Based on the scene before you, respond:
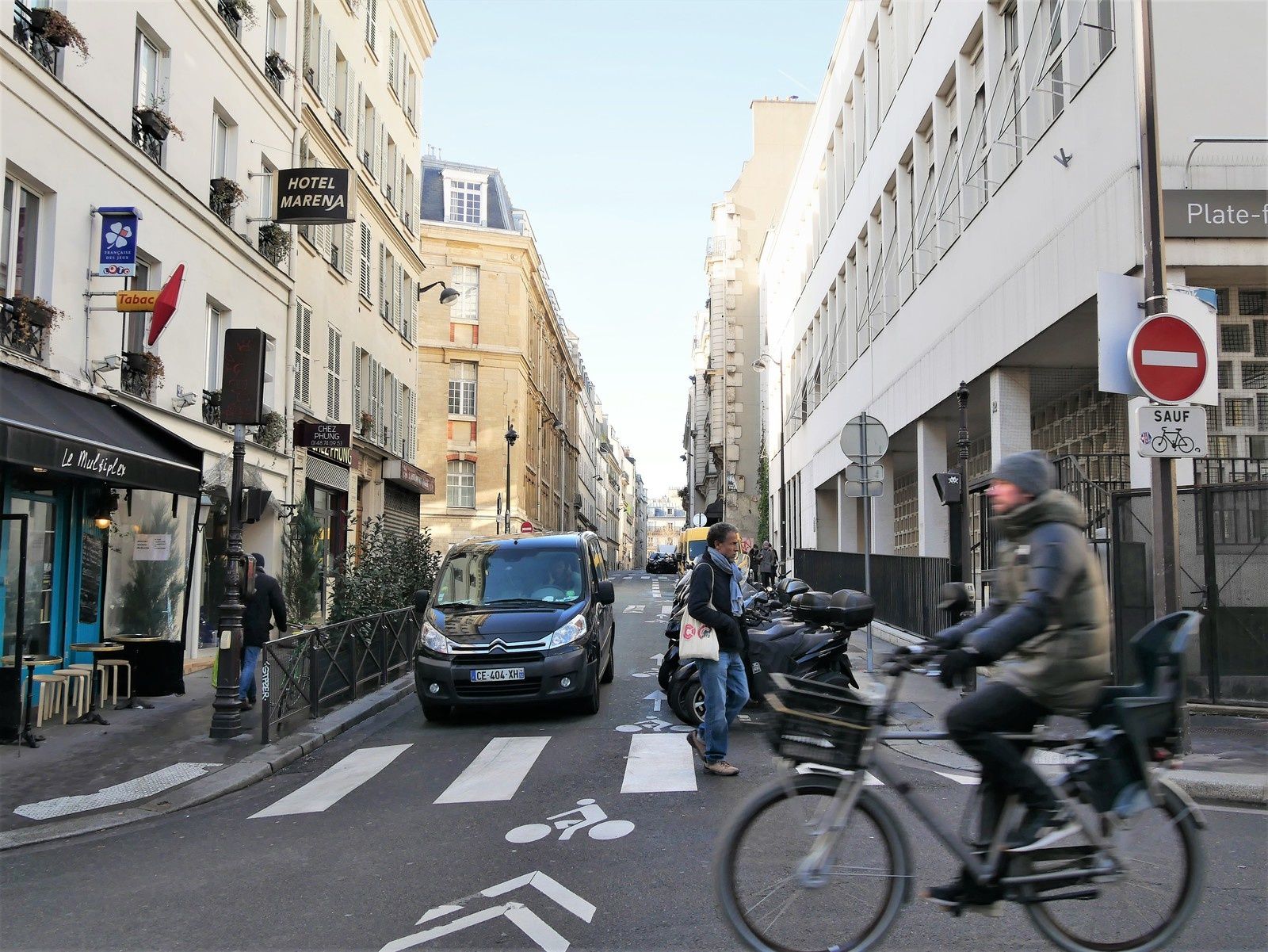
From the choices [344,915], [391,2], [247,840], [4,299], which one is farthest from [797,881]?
[391,2]

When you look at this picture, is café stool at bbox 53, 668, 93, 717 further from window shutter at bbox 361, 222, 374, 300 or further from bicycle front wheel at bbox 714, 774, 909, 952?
window shutter at bbox 361, 222, 374, 300

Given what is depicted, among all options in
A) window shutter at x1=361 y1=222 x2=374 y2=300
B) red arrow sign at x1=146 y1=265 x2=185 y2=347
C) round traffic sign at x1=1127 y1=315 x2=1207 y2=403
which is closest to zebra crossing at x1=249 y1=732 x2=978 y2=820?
round traffic sign at x1=1127 y1=315 x2=1207 y2=403

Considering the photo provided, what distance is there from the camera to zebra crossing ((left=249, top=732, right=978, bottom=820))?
24.9 ft

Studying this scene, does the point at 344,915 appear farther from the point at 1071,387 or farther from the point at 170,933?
the point at 1071,387

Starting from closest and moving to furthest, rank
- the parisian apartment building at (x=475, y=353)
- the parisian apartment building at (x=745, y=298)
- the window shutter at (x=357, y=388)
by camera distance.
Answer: the window shutter at (x=357, y=388), the parisian apartment building at (x=475, y=353), the parisian apartment building at (x=745, y=298)

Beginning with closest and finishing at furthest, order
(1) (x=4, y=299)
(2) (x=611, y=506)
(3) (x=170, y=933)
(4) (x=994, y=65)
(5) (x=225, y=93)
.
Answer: (3) (x=170, y=933) → (1) (x=4, y=299) → (4) (x=994, y=65) → (5) (x=225, y=93) → (2) (x=611, y=506)

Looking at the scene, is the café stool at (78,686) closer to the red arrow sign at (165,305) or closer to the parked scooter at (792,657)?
the red arrow sign at (165,305)

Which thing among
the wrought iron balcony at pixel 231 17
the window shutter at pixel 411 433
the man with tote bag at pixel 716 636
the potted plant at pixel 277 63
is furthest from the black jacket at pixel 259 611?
the window shutter at pixel 411 433

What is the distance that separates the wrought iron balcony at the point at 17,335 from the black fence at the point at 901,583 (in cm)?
1052

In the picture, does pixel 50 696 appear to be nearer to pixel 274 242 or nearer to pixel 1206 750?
pixel 1206 750

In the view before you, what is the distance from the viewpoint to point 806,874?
4.03 meters

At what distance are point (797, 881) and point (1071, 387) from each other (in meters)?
15.7

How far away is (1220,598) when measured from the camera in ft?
33.8

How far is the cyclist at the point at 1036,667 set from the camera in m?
3.98
